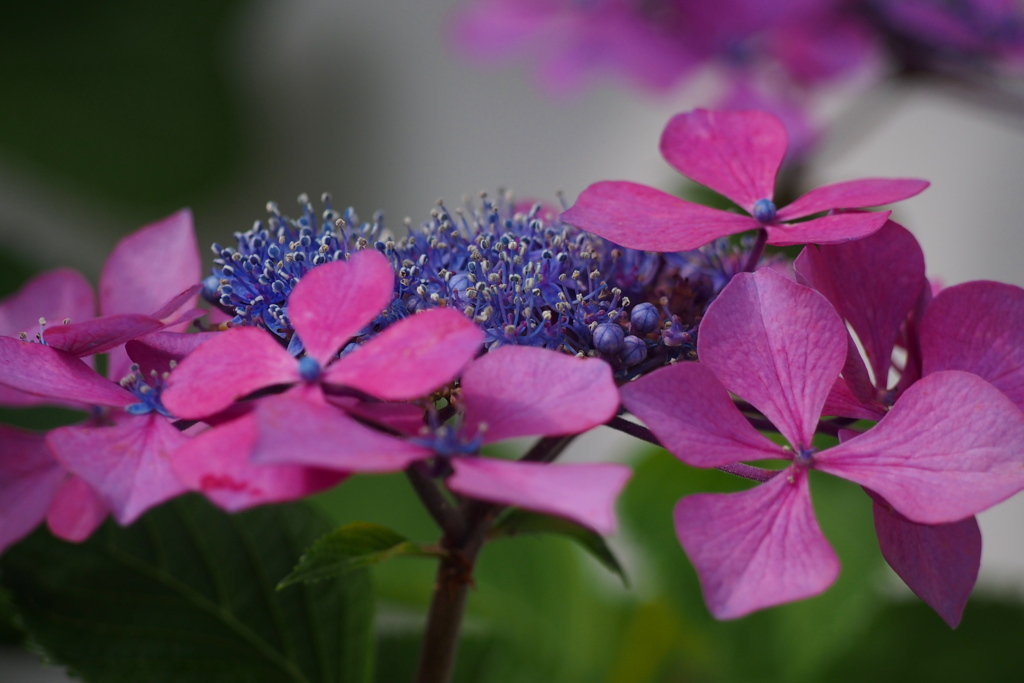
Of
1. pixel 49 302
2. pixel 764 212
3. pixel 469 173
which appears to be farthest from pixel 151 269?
pixel 469 173

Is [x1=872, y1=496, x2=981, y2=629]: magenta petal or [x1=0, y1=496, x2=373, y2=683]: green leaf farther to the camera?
[x1=0, y1=496, x2=373, y2=683]: green leaf

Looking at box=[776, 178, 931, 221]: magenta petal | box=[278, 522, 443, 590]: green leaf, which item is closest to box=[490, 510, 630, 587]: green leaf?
box=[278, 522, 443, 590]: green leaf

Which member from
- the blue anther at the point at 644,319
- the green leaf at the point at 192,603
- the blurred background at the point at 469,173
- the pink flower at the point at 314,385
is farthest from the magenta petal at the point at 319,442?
the blurred background at the point at 469,173

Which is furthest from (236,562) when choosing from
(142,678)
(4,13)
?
(4,13)

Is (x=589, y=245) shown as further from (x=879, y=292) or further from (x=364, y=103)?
(x=364, y=103)

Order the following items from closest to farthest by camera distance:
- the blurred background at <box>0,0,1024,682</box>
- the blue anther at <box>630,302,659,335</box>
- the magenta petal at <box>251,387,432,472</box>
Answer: the magenta petal at <box>251,387,432,472</box>
the blue anther at <box>630,302,659,335</box>
the blurred background at <box>0,0,1024,682</box>

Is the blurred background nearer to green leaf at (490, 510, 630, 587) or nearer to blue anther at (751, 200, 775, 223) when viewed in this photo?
green leaf at (490, 510, 630, 587)

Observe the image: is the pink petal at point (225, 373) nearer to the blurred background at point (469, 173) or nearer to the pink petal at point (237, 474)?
the pink petal at point (237, 474)
